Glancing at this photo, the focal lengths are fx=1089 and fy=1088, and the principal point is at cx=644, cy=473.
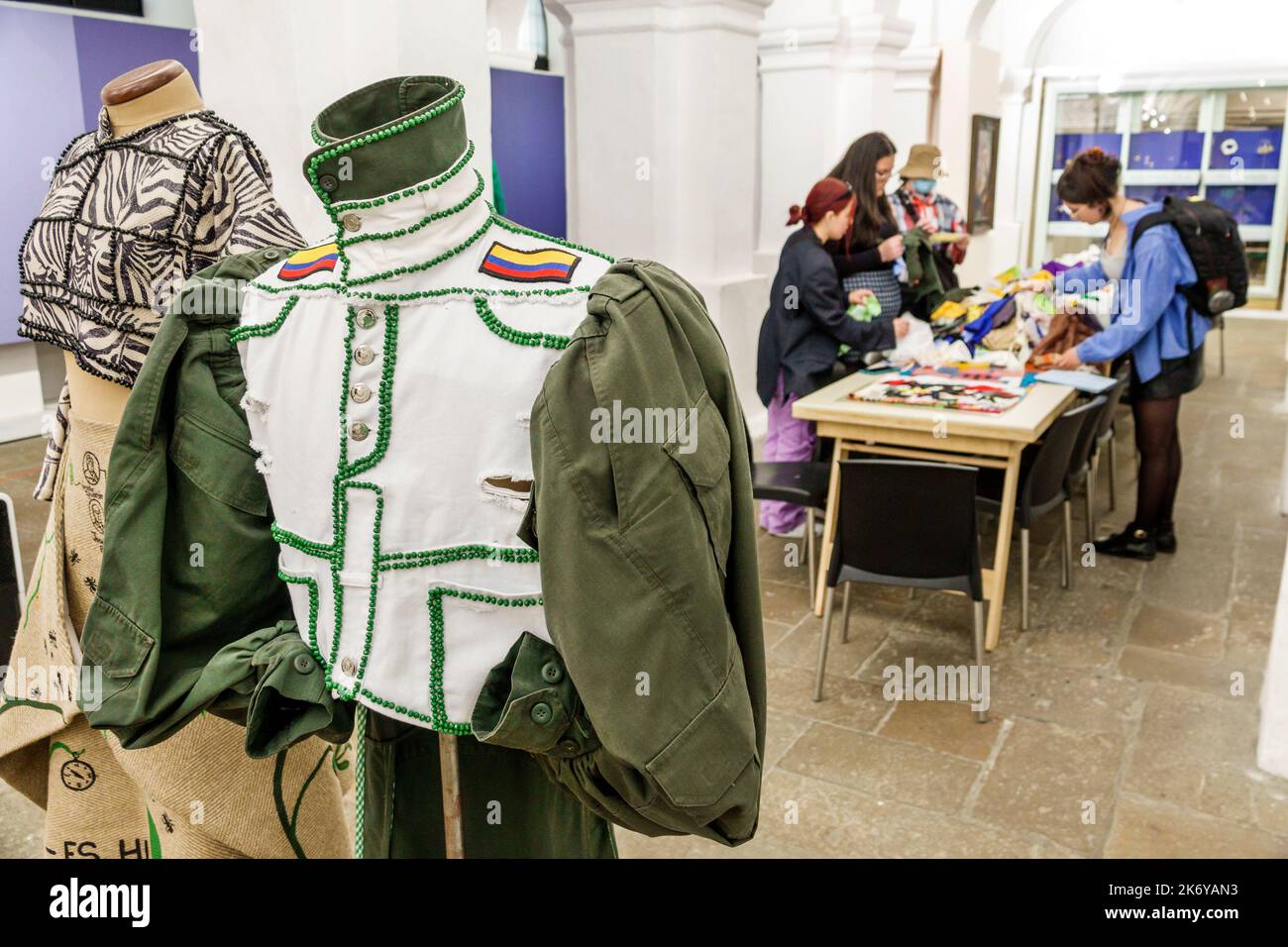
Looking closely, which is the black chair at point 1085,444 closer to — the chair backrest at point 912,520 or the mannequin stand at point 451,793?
the chair backrest at point 912,520

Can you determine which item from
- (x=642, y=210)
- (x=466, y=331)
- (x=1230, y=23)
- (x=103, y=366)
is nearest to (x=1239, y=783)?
(x=466, y=331)

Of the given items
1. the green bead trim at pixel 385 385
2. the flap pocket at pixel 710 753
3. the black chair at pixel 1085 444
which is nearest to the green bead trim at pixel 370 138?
the green bead trim at pixel 385 385

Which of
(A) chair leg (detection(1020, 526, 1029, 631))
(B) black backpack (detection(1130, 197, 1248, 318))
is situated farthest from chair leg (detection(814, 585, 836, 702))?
(B) black backpack (detection(1130, 197, 1248, 318))

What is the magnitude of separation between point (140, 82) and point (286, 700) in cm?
114

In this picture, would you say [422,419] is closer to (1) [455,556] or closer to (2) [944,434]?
(1) [455,556]

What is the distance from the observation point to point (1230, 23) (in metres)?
11.4

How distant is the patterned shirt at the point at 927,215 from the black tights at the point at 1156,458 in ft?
5.46

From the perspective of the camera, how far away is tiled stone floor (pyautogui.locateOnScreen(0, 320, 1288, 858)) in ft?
8.47

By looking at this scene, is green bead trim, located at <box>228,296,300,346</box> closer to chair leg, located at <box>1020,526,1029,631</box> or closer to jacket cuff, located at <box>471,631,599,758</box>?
jacket cuff, located at <box>471,631,599,758</box>

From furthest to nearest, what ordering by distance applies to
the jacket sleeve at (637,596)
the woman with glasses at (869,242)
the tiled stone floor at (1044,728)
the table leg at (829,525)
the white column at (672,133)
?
the white column at (672,133) < the woman with glasses at (869,242) < the table leg at (829,525) < the tiled stone floor at (1044,728) < the jacket sleeve at (637,596)

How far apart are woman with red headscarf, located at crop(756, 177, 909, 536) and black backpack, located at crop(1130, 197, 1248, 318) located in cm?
107

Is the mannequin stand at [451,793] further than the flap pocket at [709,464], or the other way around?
the mannequin stand at [451,793]

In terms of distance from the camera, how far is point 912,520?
125 inches

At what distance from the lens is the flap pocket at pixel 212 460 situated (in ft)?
3.90
